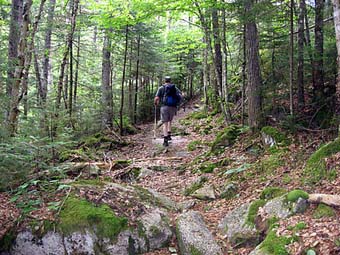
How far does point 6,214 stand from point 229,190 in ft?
12.4

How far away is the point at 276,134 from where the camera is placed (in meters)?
7.36

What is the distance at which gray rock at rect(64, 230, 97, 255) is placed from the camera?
4648mm

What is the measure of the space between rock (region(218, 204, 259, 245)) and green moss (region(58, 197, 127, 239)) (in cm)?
154

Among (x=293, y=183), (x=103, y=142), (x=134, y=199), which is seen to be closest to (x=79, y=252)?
(x=134, y=199)

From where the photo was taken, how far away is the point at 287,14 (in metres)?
8.56

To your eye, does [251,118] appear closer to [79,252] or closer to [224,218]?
[224,218]

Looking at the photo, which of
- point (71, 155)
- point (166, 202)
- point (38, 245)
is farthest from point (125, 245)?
point (71, 155)

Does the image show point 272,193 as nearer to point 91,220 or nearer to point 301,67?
point 91,220

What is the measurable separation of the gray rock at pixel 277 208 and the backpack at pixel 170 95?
6175mm

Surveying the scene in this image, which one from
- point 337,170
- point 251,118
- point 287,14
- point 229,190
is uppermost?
point 287,14

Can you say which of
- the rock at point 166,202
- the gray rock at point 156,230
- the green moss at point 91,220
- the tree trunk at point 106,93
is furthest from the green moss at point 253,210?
the tree trunk at point 106,93

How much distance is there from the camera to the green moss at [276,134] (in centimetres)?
715

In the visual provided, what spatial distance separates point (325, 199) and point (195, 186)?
3036 millimetres

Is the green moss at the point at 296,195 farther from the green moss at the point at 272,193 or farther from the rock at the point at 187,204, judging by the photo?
the rock at the point at 187,204
